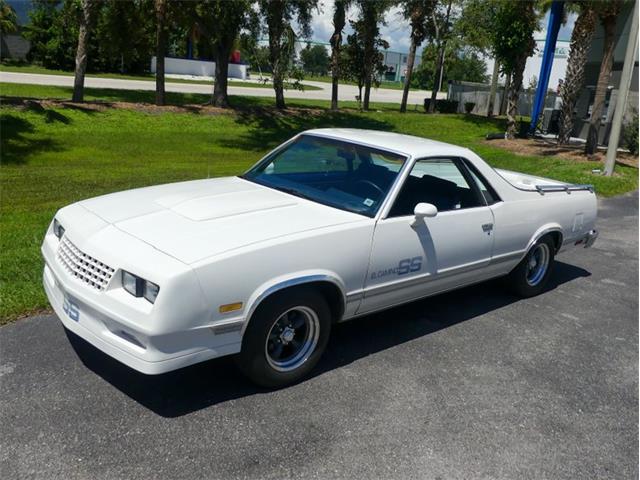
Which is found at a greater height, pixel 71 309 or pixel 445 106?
pixel 445 106

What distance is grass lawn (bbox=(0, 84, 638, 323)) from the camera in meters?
6.54

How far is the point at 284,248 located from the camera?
3.52 m

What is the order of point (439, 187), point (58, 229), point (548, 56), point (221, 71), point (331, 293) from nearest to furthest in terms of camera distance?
point (331, 293), point (58, 229), point (439, 187), point (221, 71), point (548, 56)

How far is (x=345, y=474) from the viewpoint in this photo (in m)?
3.04

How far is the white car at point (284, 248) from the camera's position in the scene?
319 cm

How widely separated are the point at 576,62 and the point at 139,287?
19.3 meters

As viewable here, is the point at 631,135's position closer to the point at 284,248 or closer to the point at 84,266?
the point at 284,248

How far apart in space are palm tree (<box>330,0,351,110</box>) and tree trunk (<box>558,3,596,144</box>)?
835 cm

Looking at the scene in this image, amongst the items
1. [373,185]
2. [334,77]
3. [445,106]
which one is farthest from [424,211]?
[445,106]

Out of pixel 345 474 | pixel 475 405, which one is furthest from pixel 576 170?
pixel 345 474

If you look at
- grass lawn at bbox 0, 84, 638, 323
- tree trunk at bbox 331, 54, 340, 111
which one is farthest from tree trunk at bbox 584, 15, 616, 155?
tree trunk at bbox 331, 54, 340, 111

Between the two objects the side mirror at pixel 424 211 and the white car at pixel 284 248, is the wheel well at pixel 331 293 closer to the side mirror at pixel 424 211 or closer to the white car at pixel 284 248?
the white car at pixel 284 248

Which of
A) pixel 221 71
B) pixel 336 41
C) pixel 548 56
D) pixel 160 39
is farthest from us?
pixel 336 41

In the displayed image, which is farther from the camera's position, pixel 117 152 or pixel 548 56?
pixel 548 56
